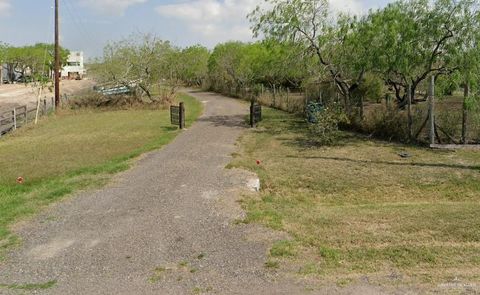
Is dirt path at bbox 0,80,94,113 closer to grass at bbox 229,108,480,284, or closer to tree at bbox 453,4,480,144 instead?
grass at bbox 229,108,480,284

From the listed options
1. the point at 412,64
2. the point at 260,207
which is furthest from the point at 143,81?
the point at 260,207

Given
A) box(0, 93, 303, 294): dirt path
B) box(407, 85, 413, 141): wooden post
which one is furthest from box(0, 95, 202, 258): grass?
box(407, 85, 413, 141): wooden post

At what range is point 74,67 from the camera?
111m

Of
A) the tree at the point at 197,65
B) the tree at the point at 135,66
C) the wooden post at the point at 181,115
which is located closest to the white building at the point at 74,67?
the tree at the point at 197,65

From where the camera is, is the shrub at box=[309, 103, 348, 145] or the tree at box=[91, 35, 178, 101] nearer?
the shrub at box=[309, 103, 348, 145]

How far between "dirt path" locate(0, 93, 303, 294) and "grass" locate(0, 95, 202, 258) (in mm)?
660

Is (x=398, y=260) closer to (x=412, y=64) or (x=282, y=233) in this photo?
(x=282, y=233)

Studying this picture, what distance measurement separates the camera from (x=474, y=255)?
528 centimetres

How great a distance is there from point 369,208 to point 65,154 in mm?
9991

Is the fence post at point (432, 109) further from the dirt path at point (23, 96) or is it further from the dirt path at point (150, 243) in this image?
the dirt path at point (23, 96)

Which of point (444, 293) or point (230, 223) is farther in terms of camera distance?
point (230, 223)

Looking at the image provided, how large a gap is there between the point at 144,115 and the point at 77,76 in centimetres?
7927

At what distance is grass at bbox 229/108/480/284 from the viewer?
517 centimetres

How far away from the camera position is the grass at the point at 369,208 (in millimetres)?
5172
